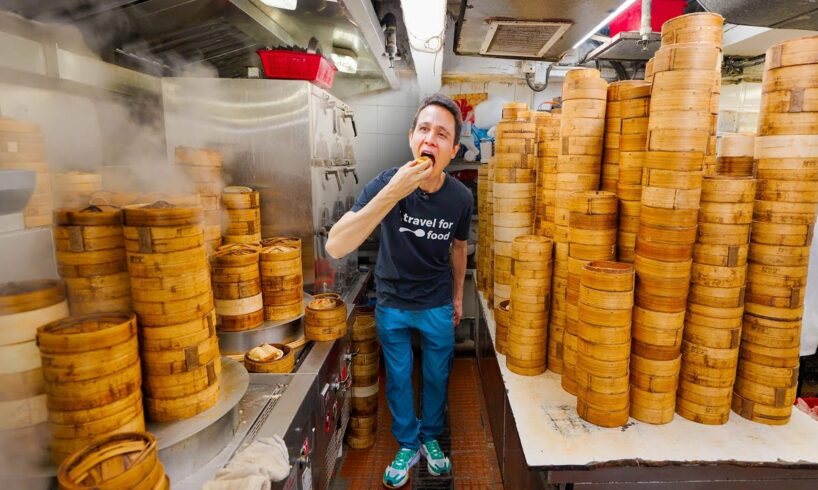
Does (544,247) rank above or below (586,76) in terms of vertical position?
below

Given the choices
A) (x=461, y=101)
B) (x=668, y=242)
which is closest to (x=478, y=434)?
(x=668, y=242)

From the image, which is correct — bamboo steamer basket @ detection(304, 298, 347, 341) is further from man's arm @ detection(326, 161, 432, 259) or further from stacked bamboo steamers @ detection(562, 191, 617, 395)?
stacked bamboo steamers @ detection(562, 191, 617, 395)

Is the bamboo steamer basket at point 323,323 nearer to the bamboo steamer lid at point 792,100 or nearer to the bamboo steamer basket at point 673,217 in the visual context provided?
the bamboo steamer basket at point 673,217

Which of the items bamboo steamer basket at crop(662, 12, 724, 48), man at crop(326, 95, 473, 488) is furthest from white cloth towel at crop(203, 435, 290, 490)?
bamboo steamer basket at crop(662, 12, 724, 48)

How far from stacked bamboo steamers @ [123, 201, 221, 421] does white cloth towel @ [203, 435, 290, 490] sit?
243 millimetres

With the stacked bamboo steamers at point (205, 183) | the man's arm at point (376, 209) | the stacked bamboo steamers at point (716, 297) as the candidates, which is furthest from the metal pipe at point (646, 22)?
the stacked bamboo steamers at point (205, 183)

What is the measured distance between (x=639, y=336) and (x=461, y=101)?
4.59 metres

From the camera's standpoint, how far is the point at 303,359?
2.41 m

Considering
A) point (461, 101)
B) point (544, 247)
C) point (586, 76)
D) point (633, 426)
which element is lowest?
point (633, 426)

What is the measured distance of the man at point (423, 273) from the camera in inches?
104

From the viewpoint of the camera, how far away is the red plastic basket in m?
2.92

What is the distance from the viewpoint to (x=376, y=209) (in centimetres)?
221

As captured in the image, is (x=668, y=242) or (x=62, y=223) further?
(x=668, y=242)

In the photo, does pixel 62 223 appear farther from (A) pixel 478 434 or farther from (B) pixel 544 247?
(A) pixel 478 434
